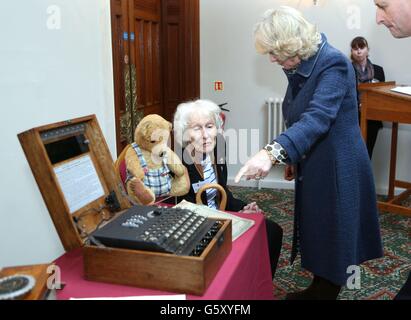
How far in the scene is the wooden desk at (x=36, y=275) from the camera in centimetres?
90

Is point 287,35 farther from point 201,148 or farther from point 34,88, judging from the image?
point 34,88

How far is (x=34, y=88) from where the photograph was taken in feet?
5.17

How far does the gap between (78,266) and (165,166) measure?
0.78 meters

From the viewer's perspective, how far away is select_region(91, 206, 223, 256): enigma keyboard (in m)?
1.02

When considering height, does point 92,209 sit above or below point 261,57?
below

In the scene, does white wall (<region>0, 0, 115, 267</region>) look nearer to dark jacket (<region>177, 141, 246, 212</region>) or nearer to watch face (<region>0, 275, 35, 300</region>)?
dark jacket (<region>177, 141, 246, 212</region>)

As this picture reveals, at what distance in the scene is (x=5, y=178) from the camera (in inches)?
58.4

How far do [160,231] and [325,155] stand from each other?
1.04 metres

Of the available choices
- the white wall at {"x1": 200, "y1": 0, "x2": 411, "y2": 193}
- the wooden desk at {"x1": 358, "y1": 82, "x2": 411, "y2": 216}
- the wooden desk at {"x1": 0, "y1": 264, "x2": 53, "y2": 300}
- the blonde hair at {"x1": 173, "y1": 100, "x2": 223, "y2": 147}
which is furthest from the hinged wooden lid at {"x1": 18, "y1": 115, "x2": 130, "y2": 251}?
the white wall at {"x1": 200, "y1": 0, "x2": 411, "y2": 193}

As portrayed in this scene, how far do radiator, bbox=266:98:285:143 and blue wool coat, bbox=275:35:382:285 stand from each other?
2.90 m

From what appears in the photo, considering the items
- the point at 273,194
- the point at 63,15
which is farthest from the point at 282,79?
the point at 63,15

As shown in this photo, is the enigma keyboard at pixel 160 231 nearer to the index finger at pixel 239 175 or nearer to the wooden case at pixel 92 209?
the wooden case at pixel 92 209

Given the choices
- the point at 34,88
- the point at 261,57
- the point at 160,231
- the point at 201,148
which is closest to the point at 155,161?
the point at 201,148
